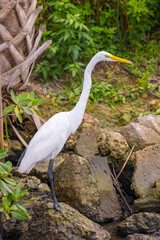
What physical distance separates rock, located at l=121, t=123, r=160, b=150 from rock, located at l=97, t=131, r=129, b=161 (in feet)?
0.73

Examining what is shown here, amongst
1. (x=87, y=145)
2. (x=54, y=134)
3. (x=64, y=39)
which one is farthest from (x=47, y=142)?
(x=64, y=39)

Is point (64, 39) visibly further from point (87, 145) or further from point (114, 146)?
point (114, 146)

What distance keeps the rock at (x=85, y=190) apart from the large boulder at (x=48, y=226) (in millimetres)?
235

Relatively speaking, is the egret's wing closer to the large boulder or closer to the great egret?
the great egret

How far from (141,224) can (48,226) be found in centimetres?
90

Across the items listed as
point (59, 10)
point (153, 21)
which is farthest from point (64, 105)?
point (153, 21)

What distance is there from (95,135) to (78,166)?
977 millimetres

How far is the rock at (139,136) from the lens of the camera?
442 centimetres

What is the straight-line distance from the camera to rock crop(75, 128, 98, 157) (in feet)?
14.2

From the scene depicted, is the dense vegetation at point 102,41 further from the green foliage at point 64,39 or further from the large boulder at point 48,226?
the large boulder at point 48,226

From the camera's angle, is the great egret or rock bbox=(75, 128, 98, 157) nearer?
the great egret

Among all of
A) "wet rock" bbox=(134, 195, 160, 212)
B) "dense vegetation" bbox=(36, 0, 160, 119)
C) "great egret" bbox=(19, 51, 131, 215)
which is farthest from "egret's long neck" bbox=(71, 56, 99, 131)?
"dense vegetation" bbox=(36, 0, 160, 119)

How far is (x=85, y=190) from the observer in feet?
11.8

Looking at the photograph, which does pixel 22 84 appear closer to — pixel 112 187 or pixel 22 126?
pixel 22 126
